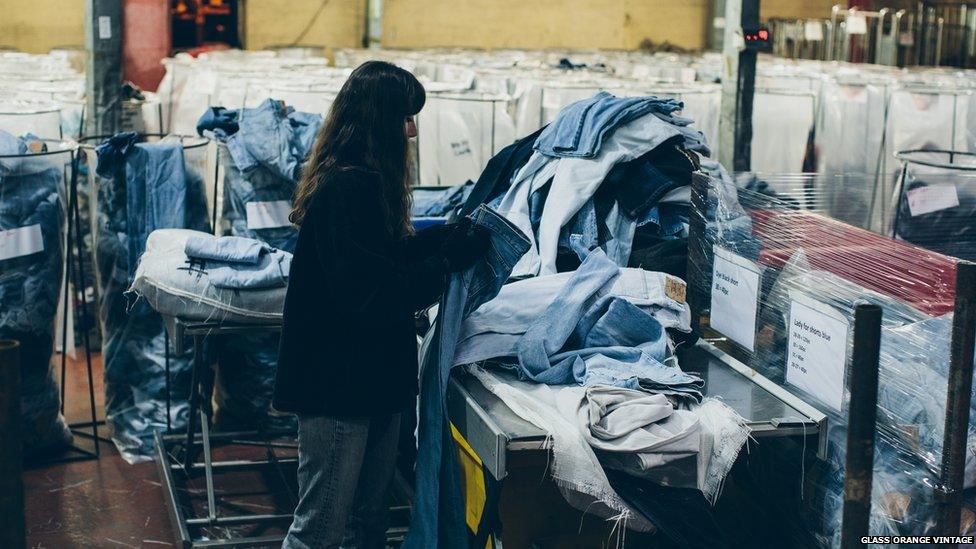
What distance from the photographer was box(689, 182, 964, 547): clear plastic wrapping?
2.75 m

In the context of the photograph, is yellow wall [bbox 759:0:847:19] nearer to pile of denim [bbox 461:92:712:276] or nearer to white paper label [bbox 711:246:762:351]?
pile of denim [bbox 461:92:712:276]

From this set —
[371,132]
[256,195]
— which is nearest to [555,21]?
[256,195]

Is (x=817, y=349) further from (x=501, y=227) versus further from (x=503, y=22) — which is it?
(x=503, y=22)

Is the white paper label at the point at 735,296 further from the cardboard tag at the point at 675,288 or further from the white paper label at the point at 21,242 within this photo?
the white paper label at the point at 21,242

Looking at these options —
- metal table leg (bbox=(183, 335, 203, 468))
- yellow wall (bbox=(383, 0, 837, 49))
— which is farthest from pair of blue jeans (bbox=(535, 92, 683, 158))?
yellow wall (bbox=(383, 0, 837, 49))

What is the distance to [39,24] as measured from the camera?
43.2 feet

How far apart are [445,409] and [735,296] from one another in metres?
0.93

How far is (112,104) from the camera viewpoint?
21.5 ft

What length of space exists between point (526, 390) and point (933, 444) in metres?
1.03

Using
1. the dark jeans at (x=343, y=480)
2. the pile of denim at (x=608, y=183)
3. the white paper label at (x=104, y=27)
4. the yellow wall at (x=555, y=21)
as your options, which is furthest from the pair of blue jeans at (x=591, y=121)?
the yellow wall at (x=555, y=21)

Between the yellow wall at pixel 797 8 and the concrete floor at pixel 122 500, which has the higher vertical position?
the yellow wall at pixel 797 8

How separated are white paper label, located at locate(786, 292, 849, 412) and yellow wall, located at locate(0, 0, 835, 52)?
1264 cm

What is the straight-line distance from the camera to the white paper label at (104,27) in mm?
6344

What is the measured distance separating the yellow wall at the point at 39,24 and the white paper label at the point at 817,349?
11.7 metres
